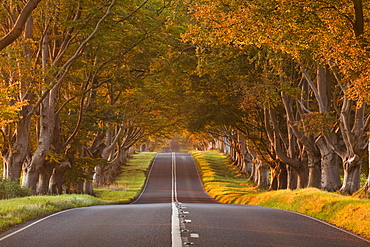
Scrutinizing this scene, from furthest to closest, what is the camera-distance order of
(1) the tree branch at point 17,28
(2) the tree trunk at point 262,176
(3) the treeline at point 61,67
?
(2) the tree trunk at point 262,176 → (3) the treeline at point 61,67 → (1) the tree branch at point 17,28

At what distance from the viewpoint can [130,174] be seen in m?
65.2

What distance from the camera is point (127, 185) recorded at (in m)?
53.4

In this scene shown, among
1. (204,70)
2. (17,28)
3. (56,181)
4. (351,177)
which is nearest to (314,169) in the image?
(351,177)

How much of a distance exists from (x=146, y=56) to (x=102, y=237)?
19.8 meters

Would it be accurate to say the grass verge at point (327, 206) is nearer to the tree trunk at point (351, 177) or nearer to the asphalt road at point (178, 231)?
the asphalt road at point (178, 231)

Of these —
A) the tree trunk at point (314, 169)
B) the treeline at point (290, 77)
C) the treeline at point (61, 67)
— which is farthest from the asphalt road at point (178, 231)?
the tree trunk at point (314, 169)

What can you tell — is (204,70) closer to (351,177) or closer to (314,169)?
(351,177)

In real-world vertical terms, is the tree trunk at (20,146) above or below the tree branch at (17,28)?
below

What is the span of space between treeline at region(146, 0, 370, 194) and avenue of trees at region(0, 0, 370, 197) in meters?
0.06

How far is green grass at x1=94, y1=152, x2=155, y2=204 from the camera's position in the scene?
40.8 meters

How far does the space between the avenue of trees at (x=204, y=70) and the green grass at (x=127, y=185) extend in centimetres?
502

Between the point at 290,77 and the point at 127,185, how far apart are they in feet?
105

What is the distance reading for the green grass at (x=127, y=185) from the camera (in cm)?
4075

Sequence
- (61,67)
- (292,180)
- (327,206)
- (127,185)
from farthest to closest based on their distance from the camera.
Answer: (127,185) → (292,180) → (61,67) → (327,206)
